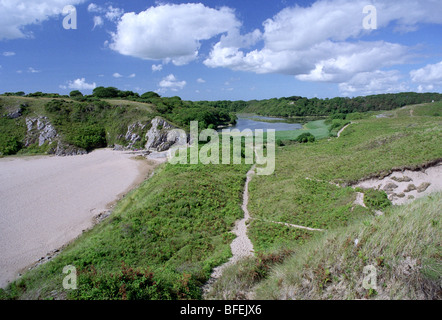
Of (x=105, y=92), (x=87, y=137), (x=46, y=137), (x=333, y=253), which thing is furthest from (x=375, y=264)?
(x=105, y=92)

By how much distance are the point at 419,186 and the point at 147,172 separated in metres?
32.1

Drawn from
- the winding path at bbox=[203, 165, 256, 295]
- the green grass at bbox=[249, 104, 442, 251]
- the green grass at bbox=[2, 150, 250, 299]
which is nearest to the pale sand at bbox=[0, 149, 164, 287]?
the green grass at bbox=[2, 150, 250, 299]

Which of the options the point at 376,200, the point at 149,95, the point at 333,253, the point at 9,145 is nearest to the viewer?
the point at 333,253

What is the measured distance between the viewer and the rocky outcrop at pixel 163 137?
50.8 meters

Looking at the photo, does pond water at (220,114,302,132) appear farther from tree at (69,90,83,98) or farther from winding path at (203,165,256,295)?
winding path at (203,165,256,295)

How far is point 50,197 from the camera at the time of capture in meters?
25.5

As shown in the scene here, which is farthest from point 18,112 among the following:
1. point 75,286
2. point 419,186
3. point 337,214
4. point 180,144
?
point 419,186

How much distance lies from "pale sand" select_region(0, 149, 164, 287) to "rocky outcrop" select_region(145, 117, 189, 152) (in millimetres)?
8006

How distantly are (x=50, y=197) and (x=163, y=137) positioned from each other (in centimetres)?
2834

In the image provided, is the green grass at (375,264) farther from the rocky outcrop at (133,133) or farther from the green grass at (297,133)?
the green grass at (297,133)

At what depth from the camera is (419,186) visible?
17547 mm

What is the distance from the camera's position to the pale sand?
1727 cm

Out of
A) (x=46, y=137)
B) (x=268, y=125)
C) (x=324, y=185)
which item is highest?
(x=268, y=125)

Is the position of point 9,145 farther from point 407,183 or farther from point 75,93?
point 407,183
